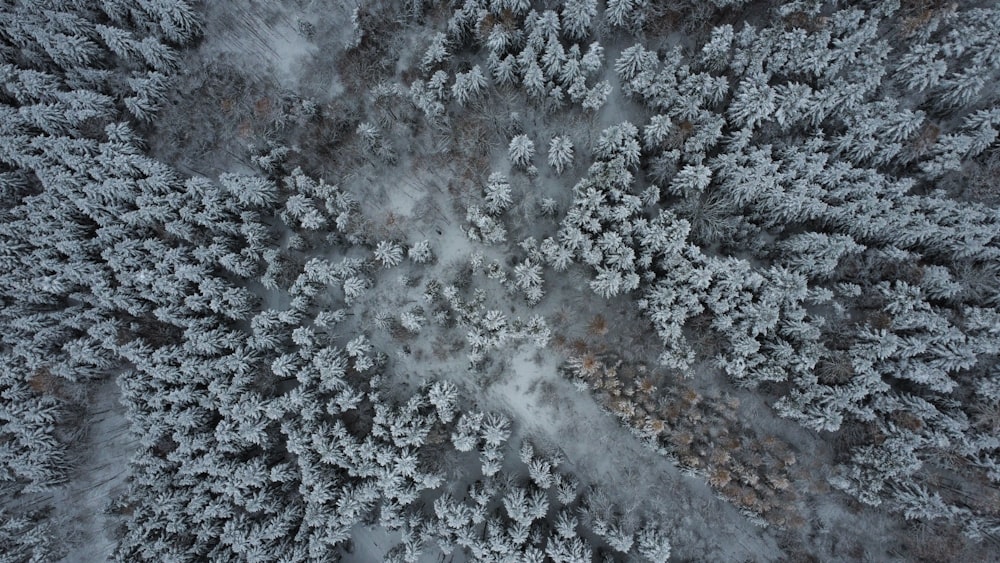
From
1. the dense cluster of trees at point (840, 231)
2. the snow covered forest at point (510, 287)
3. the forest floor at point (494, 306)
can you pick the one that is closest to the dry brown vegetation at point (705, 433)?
the snow covered forest at point (510, 287)

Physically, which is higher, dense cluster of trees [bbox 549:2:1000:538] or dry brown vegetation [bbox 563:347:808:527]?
dense cluster of trees [bbox 549:2:1000:538]

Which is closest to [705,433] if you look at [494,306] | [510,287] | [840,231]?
[840,231]

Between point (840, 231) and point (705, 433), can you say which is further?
point (705, 433)

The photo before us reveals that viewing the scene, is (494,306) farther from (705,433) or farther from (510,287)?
(705,433)

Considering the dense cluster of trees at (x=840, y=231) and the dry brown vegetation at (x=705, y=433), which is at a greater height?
the dense cluster of trees at (x=840, y=231)

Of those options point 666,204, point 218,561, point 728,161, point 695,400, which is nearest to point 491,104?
point 666,204

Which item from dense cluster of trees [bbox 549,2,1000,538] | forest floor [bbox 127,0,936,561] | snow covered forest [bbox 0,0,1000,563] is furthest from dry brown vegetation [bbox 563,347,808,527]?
dense cluster of trees [bbox 549,2,1000,538]

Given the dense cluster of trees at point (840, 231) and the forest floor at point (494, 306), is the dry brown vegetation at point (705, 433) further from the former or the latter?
the dense cluster of trees at point (840, 231)

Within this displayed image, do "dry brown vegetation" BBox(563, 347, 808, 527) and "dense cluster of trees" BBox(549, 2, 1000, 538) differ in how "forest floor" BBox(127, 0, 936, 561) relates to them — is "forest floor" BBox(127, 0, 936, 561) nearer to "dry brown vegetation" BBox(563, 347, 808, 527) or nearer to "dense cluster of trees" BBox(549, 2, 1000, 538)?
"dry brown vegetation" BBox(563, 347, 808, 527)
